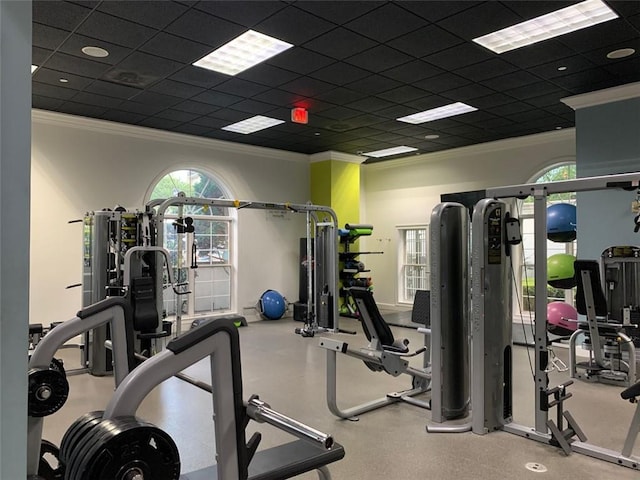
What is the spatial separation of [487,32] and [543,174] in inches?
185

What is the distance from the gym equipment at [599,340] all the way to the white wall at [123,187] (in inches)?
228

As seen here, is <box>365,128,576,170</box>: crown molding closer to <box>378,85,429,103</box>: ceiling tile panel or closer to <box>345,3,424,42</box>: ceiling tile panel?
<box>378,85,429,103</box>: ceiling tile panel

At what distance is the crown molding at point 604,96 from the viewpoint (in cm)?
562

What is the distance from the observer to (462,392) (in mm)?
3953

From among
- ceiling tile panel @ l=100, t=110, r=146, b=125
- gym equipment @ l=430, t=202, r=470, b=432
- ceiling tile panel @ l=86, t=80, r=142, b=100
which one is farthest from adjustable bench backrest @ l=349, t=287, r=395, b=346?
ceiling tile panel @ l=100, t=110, r=146, b=125

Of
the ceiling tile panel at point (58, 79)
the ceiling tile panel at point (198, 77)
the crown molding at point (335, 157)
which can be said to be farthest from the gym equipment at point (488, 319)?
the crown molding at point (335, 157)

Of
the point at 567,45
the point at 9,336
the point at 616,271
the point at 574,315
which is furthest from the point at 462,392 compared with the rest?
the point at 9,336

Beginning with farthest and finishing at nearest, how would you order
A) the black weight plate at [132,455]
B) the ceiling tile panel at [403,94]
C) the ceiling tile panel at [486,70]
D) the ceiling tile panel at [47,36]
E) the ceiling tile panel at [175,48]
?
the ceiling tile panel at [403,94], the ceiling tile panel at [486,70], the ceiling tile panel at [175,48], the ceiling tile panel at [47,36], the black weight plate at [132,455]

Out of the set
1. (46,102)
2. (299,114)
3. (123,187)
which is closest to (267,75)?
(299,114)

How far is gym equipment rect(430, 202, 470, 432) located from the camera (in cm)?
383

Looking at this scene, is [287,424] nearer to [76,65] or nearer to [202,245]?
[76,65]

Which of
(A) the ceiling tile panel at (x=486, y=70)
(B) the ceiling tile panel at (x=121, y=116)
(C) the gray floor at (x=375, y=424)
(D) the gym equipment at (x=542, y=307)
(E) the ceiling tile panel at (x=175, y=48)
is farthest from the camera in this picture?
(B) the ceiling tile panel at (x=121, y=116)

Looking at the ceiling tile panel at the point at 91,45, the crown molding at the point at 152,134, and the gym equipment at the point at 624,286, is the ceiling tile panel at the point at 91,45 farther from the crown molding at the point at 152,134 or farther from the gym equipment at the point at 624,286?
the gym equipment at the point at 624,286

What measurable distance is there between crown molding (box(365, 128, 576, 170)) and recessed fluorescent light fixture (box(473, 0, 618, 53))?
3883 millimetres
